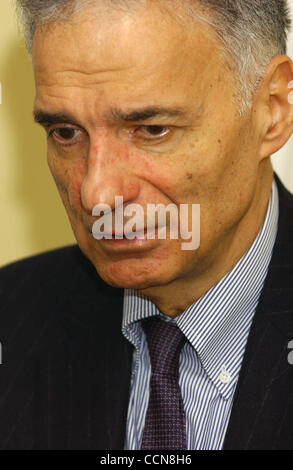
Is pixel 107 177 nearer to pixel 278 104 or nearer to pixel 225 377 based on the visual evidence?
pixel 278 104

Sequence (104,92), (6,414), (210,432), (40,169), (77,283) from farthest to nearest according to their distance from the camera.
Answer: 1. (40,169)
2. (77,283)
3. (6,414)
4. (210,432)
5. (104,92)

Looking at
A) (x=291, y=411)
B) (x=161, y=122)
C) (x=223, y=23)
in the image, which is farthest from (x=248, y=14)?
(x=291, y=411)

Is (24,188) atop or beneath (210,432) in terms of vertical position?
atop

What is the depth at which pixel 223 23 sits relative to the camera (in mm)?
1255

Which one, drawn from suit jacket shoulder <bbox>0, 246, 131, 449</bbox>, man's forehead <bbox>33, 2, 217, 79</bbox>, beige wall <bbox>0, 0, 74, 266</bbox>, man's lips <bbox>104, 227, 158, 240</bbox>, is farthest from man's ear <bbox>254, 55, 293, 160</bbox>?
beige wall <bbox>0, 0, 74, 266</bbox>

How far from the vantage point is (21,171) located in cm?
191

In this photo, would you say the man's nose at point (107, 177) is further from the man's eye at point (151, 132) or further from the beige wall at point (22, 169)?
the beige wall at point (22, 169)

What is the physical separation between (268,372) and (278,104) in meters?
0.51

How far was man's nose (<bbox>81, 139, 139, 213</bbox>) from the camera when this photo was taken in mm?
1238

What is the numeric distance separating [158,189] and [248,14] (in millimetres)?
347

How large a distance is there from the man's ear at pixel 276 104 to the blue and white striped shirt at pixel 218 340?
17 cm

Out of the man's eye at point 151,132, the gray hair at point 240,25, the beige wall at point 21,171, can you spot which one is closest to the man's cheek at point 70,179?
the man's eye at point 151,132

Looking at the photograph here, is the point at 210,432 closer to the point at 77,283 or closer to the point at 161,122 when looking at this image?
the point at 77,283

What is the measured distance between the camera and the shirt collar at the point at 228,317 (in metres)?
1.46
